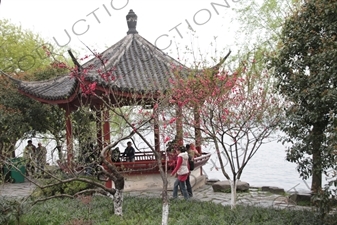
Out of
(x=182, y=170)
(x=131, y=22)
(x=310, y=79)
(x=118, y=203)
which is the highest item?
(x=131, y=22)

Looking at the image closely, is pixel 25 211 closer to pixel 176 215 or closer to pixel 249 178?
pixel 176 215

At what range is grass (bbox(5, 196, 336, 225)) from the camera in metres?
6.15

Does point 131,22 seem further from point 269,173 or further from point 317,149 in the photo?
point 269,173

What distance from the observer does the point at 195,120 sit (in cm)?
805

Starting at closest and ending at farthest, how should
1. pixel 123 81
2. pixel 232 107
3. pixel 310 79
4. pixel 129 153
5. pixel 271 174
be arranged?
pixel 310 79
pixel 232 107
pixel 123 81
pixel 129 153
pixel 271 174

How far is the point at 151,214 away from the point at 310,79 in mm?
3342

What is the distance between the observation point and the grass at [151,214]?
6.15 metres

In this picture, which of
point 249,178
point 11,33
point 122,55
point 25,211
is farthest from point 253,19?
point 11,33

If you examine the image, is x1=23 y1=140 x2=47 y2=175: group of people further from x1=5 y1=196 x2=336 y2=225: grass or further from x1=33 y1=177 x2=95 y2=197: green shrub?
x1=5 y1=196 x2=336 y2=225: grass

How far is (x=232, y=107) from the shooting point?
7.50m

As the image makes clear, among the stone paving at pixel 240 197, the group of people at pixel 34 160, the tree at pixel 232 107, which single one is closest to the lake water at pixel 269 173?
the stone paving at pixel 240 197

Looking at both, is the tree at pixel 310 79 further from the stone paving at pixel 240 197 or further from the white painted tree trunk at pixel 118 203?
the white painted tree trunk at pixel 118 203

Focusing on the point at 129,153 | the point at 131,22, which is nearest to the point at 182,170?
the point at 129,153

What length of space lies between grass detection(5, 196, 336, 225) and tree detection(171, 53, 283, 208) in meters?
0.67
